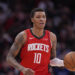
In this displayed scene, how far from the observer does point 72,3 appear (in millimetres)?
11477

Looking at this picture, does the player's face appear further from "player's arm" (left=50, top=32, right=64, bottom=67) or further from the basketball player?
"player's arm" (left=50, top=32, right=64, bottom=67)

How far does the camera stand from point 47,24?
10008 mm

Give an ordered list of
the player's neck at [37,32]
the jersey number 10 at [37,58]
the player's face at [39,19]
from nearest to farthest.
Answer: the jersey number 10 at [37,58] < the player's face at [39,19] < the player's neck at [37,32]

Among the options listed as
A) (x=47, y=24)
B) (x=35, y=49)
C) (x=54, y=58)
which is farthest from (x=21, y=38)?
(x=47, y=24)

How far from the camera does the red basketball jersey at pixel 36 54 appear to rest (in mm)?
5410

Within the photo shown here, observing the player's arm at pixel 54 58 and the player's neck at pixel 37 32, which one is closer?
the player's arm at pixel 54 58

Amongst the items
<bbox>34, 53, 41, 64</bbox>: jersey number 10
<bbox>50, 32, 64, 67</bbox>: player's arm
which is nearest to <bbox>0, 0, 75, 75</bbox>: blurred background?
<bbox>50, 32, 64, 67</bbox>: player's arm

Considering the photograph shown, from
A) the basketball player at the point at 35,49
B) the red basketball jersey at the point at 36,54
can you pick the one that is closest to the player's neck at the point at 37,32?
the basketball player at the point at 35,49

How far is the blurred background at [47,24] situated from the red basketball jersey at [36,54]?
310 centimetres

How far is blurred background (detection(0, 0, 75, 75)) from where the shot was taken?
9141 millimetres

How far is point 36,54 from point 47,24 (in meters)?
4.68

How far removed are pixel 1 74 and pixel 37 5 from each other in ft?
11.3

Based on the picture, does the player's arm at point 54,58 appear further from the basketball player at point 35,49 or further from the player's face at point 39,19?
the player's face at point 39,19

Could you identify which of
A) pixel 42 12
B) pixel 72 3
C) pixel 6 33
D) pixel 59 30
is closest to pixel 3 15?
pixel 6 33
